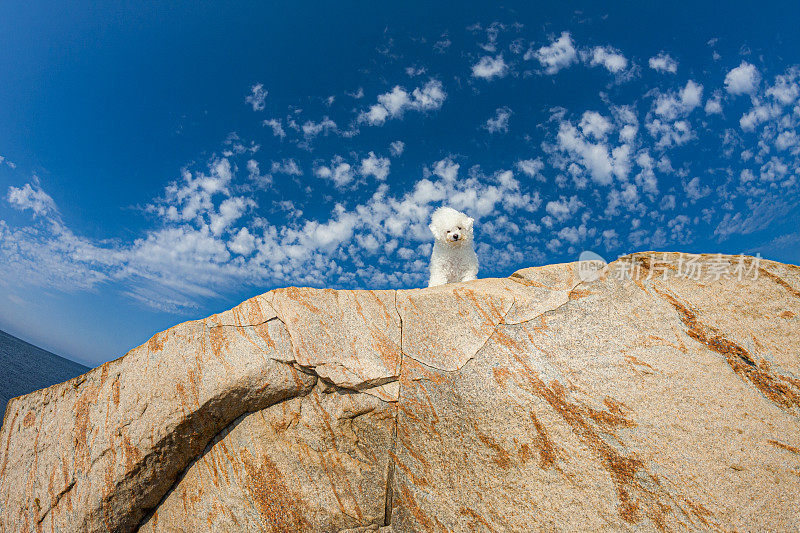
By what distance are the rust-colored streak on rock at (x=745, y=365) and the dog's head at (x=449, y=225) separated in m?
3.12

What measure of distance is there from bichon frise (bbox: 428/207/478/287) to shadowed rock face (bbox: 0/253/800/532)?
1.51 m

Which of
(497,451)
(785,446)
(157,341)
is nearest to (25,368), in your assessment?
(157,341)

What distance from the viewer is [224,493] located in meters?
4.06

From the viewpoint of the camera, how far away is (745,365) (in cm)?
340

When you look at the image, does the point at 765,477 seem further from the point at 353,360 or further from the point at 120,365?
the point at 120,365

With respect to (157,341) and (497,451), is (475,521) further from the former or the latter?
(157,341)

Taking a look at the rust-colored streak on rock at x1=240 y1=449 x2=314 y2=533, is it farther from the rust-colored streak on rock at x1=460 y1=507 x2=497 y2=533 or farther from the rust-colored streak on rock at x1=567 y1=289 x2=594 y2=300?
the rust-colored streak on rock at x1=567 y1=289 x2=594 y2=300

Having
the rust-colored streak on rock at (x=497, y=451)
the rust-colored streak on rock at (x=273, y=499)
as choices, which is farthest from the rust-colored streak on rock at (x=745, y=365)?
the rust-colored streak on rock at (x=273, y=499)

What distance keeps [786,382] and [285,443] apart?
15.3ft

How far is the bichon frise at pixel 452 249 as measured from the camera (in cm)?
610

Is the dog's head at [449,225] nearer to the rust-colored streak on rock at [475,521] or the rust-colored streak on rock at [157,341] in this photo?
the rust-colored streak on rock at [475,521]

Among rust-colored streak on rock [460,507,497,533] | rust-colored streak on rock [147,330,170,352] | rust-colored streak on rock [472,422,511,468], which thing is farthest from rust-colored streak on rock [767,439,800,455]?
rust-colored streak on rock [147,330,170,352]

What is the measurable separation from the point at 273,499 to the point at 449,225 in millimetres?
4389

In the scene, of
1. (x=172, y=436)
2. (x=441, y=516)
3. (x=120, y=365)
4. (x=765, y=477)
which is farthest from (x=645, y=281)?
(x=120, y=365)
